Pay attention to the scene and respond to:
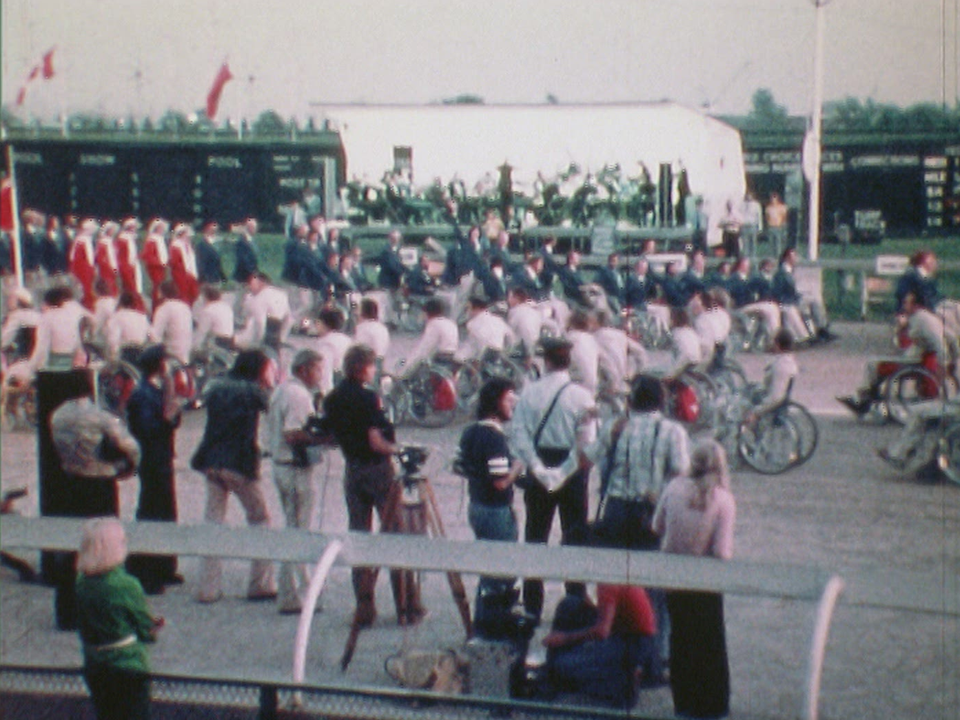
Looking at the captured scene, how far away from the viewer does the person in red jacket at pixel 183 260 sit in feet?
42.4

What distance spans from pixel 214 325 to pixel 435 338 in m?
2.06

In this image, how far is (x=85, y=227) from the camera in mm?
12047

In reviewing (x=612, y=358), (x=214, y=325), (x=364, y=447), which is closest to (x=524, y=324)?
(x=612, y=358)

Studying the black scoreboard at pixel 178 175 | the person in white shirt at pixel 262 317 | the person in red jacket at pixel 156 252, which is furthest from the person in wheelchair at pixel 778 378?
the person in red jacket at pixel 156 252

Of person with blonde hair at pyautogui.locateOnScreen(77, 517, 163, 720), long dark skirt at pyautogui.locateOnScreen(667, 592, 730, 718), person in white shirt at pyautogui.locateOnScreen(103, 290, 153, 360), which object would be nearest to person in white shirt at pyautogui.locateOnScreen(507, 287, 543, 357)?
person in white shirt at pyautogui.locateOnScreen(103, 290, 153, 360)

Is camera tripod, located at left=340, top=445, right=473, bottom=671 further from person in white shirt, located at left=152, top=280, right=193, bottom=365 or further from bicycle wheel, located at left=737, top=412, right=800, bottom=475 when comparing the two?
person in white shirt, located at left=152, top=280, right=193, bottom=365

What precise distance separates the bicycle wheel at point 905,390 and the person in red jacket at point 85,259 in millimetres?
6466

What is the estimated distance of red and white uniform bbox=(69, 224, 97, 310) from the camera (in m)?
12.7

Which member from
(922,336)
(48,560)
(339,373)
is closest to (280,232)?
(339,373)

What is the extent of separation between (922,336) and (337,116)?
483 cm

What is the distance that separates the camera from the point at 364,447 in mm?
6633

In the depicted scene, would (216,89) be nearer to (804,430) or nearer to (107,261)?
(804,430)

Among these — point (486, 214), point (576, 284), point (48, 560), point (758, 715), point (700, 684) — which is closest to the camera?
point (700, 684)

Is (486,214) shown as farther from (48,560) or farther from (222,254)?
(48,560)
